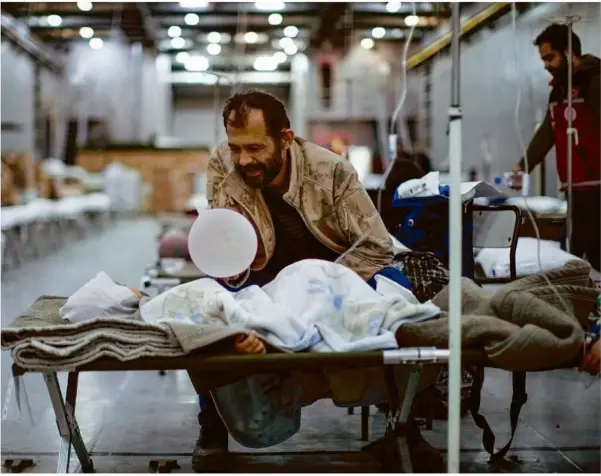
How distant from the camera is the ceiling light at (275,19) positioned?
51.3ft

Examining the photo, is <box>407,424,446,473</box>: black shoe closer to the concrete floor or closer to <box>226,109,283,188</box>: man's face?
the concrete floor

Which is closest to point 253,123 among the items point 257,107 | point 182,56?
point 257,107

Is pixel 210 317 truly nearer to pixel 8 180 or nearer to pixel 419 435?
pixel 419 435

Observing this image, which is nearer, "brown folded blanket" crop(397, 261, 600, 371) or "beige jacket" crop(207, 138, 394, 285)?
"brown folded blanket" crop(397, 261, 600, 371)

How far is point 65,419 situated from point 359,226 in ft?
3.07

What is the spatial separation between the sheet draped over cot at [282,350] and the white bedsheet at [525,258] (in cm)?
37

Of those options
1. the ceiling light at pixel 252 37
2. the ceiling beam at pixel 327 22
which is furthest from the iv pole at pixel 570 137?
the ceiling light at pixel 252 37

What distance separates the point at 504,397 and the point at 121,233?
8.28 metres

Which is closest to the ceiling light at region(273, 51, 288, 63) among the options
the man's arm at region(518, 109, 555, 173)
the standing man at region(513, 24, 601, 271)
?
the man's arm at region(518, 109, 555, 173)

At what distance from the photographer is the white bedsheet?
2.72 m

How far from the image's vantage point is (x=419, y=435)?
101 inches

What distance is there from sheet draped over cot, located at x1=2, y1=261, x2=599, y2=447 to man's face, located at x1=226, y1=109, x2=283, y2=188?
0.45 meters

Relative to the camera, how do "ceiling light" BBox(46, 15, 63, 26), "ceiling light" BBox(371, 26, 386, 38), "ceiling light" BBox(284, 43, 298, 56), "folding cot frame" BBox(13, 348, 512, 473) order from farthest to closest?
"ceiling light" BBox(284, 43, 298, 56) → "ceiling light" BBox(46, 15, 63, 26) → "ceiling light" BBox(371, 26, 386, 38) → "folding cot frame" BBox(13, 348, 512, 473)

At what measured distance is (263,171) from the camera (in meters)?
2.39
